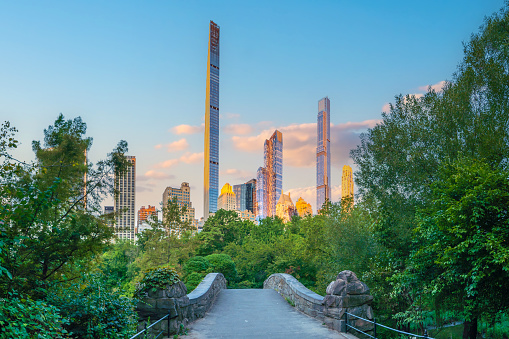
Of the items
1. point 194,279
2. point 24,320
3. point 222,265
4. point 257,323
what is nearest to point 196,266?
point 194,279

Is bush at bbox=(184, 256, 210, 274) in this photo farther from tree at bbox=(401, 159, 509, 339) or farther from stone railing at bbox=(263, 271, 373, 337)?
tree at bbox=(401, 159, 509, 339)

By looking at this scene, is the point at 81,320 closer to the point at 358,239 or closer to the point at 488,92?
the point at 488,92

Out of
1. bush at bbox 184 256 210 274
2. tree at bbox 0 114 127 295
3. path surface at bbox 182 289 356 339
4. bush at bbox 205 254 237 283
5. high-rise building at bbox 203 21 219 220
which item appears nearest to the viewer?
path surface at bbox 182 289 356 339

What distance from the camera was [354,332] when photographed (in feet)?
27.7

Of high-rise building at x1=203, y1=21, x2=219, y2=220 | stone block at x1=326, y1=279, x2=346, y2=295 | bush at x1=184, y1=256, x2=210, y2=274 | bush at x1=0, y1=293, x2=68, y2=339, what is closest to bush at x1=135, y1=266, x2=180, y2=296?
bush at x1=0, y1=293, x2=68, y2=339

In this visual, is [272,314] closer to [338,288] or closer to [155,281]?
[338,288]

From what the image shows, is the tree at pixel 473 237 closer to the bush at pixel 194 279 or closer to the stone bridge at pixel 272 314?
the stone bridge at pixel 272 314

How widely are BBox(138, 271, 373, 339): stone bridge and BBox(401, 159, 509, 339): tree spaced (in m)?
2.48

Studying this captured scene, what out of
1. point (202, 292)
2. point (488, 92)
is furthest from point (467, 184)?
point (202, 292)

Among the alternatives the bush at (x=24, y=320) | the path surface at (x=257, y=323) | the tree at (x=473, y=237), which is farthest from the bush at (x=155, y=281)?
the tree at (x=473, y=237)

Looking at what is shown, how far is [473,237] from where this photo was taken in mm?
8562

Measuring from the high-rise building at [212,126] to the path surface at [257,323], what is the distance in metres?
149

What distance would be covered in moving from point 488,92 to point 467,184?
6108 millimetres

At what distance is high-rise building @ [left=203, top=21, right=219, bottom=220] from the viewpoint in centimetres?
16262
